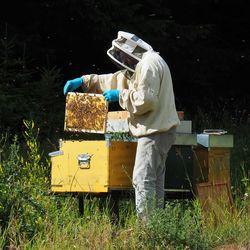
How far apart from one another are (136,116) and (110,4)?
4.77m

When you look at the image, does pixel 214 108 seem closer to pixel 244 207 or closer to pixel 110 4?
pixel 110 4

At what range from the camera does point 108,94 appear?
19.0ft

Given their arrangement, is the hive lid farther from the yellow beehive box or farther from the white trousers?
the yellow beehive box

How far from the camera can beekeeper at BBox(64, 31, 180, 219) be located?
18.4 ft

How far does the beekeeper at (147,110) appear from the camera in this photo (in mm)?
5594

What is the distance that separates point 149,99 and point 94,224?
3.57 feet

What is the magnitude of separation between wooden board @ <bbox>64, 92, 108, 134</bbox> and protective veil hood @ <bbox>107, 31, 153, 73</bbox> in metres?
0.35

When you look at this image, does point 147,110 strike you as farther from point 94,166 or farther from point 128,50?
point 94,166

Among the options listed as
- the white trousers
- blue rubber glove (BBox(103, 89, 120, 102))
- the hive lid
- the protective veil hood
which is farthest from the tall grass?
the protective veil hood

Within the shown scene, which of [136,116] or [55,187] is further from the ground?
[136,116]

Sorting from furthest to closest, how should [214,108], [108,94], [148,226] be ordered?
[214,108] < [108,94] < [148,226]

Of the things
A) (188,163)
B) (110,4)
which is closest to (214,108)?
(110,4)

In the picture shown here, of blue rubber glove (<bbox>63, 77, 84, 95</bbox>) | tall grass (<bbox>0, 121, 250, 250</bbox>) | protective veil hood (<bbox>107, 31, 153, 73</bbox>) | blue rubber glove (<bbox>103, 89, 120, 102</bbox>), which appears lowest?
tall grass (<bbox>0, 121, 250, 250</bbox>)

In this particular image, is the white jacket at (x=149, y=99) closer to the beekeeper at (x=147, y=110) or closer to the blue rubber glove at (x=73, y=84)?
the beekeeper at (x=147, y=110)
